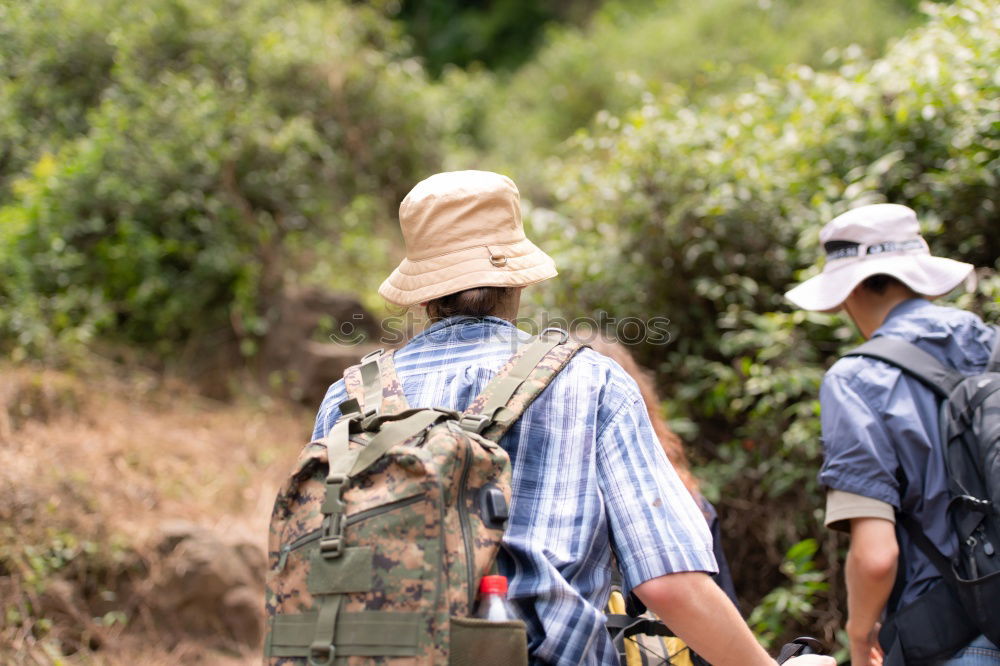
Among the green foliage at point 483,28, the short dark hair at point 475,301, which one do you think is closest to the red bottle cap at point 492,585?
the short dark hair at point 475,301

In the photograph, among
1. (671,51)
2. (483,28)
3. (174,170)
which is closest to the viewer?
(174,170)

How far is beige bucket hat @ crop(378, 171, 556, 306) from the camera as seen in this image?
1795 millimetres

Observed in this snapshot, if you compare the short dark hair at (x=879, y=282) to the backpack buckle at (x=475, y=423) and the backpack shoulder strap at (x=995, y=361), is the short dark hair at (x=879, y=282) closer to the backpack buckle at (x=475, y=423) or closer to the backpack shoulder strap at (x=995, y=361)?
the backpack shoulder strap at (x=995, y=361)

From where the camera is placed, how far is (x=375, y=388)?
1.78 metres

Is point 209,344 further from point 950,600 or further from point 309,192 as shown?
point 950,600

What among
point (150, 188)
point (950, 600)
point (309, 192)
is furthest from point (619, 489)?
point (309, 192)

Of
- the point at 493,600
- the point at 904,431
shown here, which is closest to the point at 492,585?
the point at 493,600

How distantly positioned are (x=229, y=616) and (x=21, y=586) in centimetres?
103

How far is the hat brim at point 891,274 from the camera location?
2.46 meters

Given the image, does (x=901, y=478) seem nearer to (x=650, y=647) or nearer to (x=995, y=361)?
(x=995, y=361)

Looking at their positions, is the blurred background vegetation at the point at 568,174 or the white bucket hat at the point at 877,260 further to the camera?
the blurred background vegetation at the point at 568,174

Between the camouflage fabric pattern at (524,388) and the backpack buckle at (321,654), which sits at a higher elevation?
the camouflage fabric pattern at (524,388)

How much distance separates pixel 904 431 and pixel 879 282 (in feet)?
1.68

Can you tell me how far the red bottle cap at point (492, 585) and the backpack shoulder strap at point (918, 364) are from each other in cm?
134
